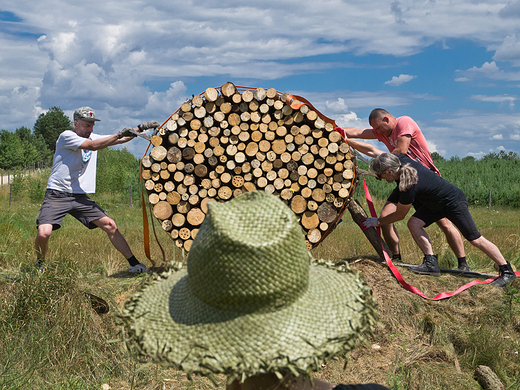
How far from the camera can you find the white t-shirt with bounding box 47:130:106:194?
17.3 feet

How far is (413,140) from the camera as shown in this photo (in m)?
5.59

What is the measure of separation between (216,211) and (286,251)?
0.29m

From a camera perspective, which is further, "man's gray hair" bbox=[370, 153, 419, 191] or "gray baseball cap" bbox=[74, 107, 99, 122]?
"gray baseball cap" bbox=[74, 107, 99, 122]

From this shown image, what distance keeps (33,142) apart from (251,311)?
258 feet

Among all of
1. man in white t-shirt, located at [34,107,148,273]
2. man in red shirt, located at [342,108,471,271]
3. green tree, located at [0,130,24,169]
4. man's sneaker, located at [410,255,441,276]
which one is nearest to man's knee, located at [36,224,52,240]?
man in white t-shirt, located at [34,107,148,273]

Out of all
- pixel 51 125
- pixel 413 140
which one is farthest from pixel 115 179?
pixel 51 125

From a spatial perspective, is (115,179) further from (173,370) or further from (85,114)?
(173,370)

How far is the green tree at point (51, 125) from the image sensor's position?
8162cm

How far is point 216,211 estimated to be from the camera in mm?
1566

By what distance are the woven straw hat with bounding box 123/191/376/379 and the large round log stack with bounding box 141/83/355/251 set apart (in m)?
3.63

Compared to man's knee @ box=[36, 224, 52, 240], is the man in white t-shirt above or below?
above

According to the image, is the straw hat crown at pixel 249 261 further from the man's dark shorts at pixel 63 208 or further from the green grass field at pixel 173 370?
the man's dark shorts at pixel 63 208

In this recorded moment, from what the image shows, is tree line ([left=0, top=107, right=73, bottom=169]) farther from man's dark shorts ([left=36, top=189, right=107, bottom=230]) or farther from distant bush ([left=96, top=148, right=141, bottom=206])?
man's dark shorts ([left=36, top=189, right=107, bottom=230])

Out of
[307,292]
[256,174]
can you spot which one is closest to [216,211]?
[307,292]
